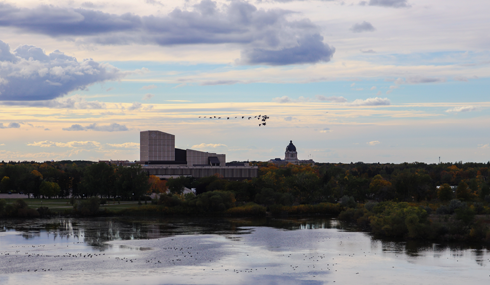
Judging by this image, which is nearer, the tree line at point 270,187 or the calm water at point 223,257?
the calm water at point 223,257

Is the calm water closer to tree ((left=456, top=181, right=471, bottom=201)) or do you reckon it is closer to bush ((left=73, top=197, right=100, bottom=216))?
bush ((left=73, top=197, right=100, bottom=216))

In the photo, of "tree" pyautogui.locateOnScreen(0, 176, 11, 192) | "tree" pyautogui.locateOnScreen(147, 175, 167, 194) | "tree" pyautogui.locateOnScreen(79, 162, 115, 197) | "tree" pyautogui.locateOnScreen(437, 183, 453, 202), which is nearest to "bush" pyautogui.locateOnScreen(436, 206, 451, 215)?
"tree" pyautogui.locateOnScreen(437, 183, 453, 202)

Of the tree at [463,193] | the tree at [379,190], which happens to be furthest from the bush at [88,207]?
the tree at [463,193]

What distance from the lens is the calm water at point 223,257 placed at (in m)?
53.6

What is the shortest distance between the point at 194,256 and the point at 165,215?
49597 mm

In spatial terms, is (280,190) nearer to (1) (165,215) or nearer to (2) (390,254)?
(1) (165,215)

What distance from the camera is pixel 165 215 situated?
113562mm

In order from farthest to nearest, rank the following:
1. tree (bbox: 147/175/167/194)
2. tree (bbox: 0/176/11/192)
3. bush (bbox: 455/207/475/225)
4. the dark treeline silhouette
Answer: tree (bbox: 147/175/167/194)
tree (bbox: 0/176/11/192)
the dark treeline silhouette
bush (bbox: 455/207/475/225)

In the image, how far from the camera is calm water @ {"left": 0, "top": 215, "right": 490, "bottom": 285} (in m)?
53.6

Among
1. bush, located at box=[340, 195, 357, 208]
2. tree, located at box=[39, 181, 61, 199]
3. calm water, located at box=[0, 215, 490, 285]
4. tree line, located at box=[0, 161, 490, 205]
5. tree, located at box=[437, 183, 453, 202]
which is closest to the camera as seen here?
calm water, located at box=[0, 215, 490, 285]

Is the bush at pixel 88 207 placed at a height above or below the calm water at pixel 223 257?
above

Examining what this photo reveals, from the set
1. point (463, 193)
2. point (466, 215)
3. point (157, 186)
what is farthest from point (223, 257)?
point (157, 186)

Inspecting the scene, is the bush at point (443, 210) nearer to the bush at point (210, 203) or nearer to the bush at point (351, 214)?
the bush at point (351, 214)

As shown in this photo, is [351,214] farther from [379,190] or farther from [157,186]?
[157,186]
